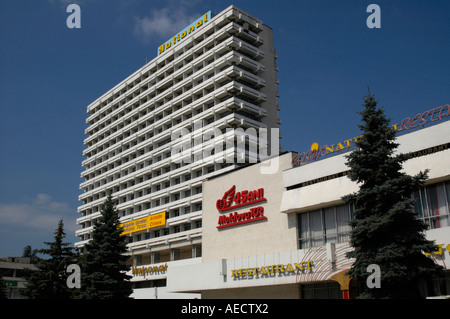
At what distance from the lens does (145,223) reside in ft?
223

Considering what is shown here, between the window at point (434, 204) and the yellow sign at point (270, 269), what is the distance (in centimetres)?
746

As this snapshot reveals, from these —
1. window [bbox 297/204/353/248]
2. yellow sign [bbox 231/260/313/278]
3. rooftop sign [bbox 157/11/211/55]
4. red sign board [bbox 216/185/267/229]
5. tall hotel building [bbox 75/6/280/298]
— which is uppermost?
rooftop sign [bbox 157/11/211/55]

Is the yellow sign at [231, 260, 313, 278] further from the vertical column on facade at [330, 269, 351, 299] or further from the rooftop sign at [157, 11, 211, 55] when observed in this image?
the rooftop sign at [157, 11, 211, 55]

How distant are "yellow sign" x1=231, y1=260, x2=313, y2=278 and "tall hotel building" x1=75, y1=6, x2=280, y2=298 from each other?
23.2 meters

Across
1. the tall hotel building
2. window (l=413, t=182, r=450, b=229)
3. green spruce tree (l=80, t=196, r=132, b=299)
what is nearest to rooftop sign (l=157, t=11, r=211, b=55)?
the tall hotel building

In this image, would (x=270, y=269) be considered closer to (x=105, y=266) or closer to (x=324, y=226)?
A: (x=324, y=226)

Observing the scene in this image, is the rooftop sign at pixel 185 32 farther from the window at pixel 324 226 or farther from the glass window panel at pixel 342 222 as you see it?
the glass window panel at pixel 342 222

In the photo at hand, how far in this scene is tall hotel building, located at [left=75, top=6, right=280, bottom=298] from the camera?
60.8 metres

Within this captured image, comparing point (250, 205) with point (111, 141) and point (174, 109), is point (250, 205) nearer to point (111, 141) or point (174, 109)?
point (174, 109)

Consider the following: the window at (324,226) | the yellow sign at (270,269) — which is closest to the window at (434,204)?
the window at (324,226)

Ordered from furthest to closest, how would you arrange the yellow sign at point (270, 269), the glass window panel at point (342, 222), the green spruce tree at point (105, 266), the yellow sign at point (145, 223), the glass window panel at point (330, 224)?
the yellow sign at point (145, 223)
the green spruce tree at point (105, 266)
the glass window panel at point (330, 224)
the glass window panel at point (342, 222)
the yellow sign at point (270, 269)

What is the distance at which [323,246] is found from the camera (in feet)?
92.0

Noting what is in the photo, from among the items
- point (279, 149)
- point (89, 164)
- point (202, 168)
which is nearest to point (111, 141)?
point (89, 164)

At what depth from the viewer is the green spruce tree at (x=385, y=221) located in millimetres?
19578
